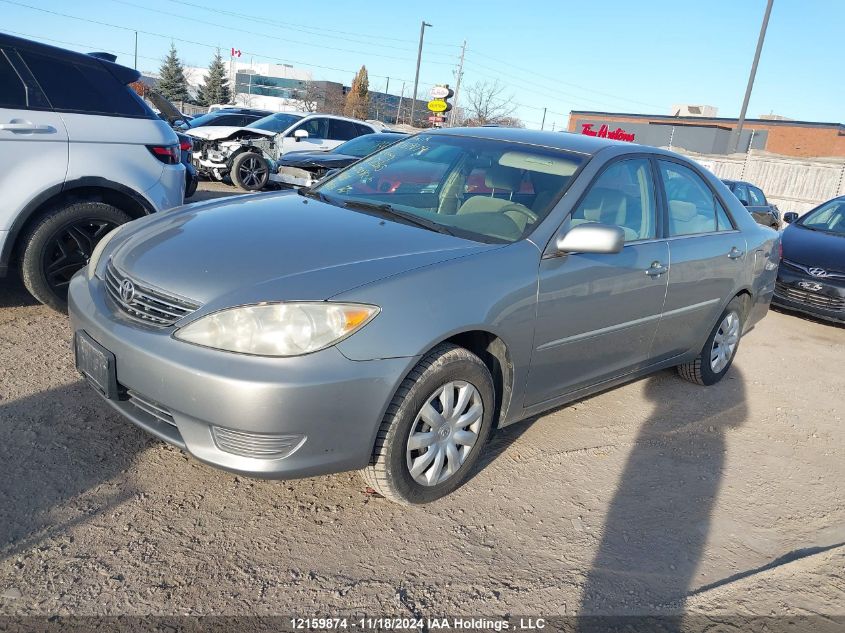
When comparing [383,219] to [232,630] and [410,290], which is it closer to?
[410,290]

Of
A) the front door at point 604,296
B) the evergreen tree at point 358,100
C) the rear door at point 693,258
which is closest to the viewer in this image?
the front door at point 604,296

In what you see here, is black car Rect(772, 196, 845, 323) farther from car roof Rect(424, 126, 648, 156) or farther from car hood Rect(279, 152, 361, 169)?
car hood Rect(279, 152, 361, 169)

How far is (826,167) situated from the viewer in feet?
71.0

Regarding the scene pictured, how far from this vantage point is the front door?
11.0ft

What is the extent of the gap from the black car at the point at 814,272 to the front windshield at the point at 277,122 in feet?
32.7

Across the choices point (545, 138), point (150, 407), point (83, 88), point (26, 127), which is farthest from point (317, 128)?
point (150, 407)

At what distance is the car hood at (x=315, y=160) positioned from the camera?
9.90 meters

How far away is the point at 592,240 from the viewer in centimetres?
325

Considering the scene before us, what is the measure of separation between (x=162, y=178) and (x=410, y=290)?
3.11m

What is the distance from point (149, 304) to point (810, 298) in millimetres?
7344

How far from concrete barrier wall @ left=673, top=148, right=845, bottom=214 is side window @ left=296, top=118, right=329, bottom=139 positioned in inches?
515

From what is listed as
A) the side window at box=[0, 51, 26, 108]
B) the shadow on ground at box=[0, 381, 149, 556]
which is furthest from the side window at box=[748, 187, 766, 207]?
the shadow on ground at box=[0, 381, 149, 556]

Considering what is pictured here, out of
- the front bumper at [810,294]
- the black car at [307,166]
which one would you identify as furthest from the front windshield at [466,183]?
the black car at [307,166]

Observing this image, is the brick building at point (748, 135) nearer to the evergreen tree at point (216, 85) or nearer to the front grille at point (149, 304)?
the evergreen tree at point (216, 85)
